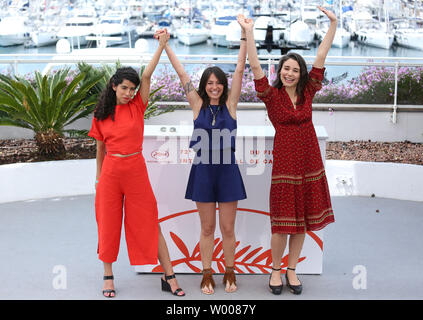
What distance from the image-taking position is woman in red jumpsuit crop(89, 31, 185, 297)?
4.15 metres

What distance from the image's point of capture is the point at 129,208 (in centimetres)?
425

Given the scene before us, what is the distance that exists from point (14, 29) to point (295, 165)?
3138 cm

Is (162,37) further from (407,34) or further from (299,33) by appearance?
(407,34)

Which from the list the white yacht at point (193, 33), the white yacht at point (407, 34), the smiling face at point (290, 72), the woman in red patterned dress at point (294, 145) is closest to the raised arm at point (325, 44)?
the woman in red patterned dress at point (294, 145)

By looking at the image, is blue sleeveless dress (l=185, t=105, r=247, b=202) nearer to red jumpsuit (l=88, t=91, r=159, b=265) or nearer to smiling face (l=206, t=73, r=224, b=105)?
smiling face (l=206, t=73, r=224, b=105)

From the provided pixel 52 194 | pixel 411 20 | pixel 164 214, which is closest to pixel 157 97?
pixel 52 194

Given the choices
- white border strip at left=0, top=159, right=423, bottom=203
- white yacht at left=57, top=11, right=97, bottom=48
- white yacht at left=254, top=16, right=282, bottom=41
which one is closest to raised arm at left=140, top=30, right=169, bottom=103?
white border strip at left=0, top=159, right=423, bottom=203

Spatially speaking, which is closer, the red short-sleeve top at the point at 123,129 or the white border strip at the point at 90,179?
the red short-sleeve top at the point at 123,129

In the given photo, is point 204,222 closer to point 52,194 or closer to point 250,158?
point 250,158

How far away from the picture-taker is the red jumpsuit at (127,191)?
13.6 feet

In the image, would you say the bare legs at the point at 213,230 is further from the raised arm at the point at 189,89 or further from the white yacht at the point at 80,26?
the white yacht at the point at 80,26

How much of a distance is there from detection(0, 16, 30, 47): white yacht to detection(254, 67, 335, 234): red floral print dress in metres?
30.8

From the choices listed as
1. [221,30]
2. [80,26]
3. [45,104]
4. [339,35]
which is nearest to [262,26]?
[221,30]

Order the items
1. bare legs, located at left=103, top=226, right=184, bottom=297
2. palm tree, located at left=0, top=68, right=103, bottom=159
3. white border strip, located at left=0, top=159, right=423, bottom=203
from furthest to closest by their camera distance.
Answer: palm tree, located at left=0, top=68, right=103, bottom=159, white border strip, located at left=0, top=159, right=423, bottom=203, bare legs, located at left=103, top=226, right=184, bottom=297
